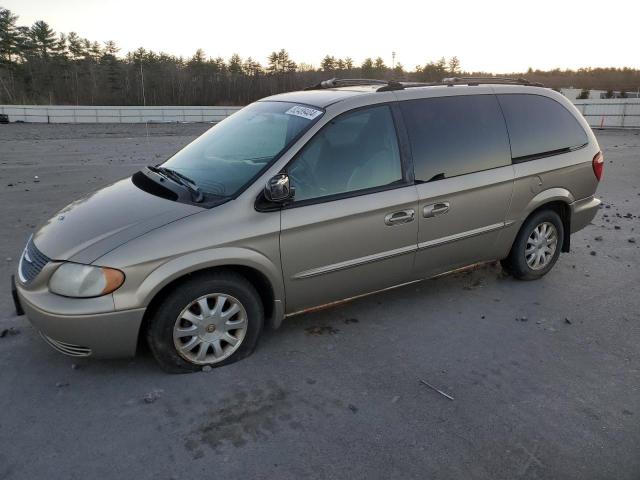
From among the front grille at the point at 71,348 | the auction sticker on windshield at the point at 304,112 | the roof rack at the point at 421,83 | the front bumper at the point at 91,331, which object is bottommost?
the front grille at the point at 71,348

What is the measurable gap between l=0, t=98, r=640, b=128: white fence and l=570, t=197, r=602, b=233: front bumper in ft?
94.7

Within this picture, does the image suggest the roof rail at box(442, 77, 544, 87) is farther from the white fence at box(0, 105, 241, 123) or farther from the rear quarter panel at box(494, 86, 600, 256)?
the white fence at box(0, 105, 241, 123)

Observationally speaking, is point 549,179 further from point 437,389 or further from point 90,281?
point 90,281

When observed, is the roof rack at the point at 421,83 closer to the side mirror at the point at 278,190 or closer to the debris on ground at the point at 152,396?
the side mirror at the point at 278,190

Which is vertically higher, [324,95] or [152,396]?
[324,95]

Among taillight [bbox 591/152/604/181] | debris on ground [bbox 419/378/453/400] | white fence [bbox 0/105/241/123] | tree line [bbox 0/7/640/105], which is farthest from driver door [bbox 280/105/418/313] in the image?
tree line [bbox 0/7/640/105]

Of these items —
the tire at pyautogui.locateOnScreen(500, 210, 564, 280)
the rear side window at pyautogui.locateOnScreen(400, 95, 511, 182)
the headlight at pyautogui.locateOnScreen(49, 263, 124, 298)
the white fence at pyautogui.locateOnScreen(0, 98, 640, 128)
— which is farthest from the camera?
the white fence at pyautogui.locateOnScreen(0, 98, 640, 128)

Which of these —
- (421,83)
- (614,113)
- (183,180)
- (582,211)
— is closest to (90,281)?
(183,180)

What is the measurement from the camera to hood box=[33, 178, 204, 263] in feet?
10.5

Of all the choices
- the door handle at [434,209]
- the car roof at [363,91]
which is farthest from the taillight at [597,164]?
the door handle at [434,209]

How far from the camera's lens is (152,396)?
3211 mm

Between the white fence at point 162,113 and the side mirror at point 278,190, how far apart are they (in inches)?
1256

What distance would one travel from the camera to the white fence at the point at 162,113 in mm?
30109

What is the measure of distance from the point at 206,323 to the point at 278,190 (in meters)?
0.97
